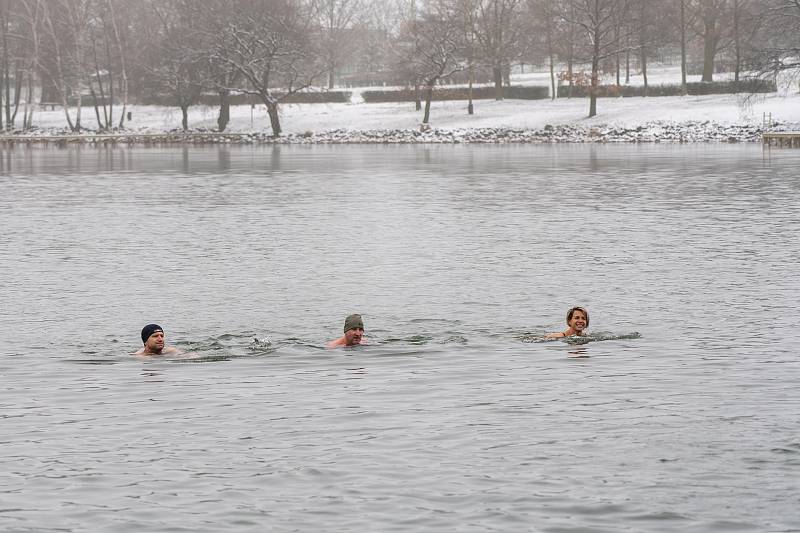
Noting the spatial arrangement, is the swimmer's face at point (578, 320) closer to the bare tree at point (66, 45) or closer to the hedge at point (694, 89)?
the hedge at point (694, 89)

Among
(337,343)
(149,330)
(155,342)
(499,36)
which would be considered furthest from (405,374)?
(499,36)

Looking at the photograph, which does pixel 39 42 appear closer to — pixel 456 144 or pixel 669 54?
pixel 456 144

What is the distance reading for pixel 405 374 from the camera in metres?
17.7

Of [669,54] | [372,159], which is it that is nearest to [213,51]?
[372,159]

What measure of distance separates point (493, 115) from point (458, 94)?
452 inches

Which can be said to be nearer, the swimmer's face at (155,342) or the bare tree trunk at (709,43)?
the swimmer's face at (155,342)

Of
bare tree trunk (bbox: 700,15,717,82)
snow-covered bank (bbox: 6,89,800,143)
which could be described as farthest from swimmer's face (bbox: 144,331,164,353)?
bare tree trunk (bbox: 700,15,717,82)

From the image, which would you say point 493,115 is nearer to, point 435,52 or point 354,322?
point 435,52

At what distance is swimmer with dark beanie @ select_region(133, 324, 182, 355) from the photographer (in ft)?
61.3

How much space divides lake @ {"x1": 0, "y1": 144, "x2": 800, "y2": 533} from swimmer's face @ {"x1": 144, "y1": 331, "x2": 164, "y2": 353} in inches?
13.5

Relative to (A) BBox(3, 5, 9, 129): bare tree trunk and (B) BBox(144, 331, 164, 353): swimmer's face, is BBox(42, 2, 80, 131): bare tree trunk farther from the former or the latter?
(B) BBox(144, 331, 164, 353): swimmer's face

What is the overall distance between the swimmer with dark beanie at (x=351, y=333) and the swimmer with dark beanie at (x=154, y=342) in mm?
2328

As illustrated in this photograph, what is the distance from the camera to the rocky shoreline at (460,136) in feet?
314

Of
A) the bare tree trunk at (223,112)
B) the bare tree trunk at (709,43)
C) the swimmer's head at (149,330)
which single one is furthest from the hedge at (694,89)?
the swimmer's head at (149,330)
